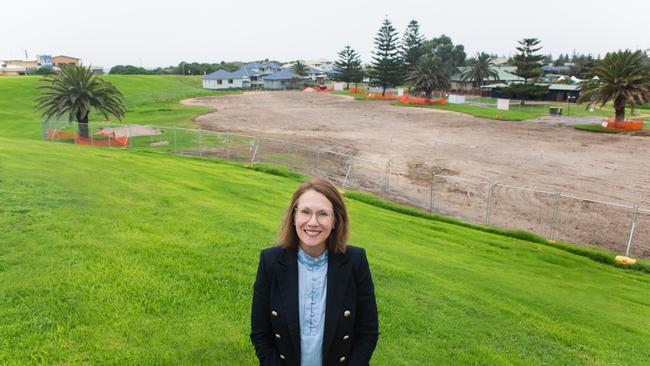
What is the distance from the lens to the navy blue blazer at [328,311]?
10.8 ft

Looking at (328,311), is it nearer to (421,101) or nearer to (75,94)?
(75,94)

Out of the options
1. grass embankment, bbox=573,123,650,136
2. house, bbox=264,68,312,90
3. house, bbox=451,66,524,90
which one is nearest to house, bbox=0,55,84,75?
house, bbox=264,68,312,90

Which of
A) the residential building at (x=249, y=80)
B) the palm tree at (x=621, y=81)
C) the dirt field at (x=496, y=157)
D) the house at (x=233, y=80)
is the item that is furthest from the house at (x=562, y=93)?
the house at (x=233, y=80)

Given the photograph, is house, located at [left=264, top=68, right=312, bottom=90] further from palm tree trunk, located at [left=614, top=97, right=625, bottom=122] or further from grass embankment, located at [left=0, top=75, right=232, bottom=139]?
palm tree trunk, located at [left=614, top=97, right=625, bottom=122]

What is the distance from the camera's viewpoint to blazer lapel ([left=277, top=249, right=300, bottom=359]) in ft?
10.8

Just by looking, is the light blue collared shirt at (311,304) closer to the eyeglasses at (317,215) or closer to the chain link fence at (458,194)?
the eyeglasses at (317,215)

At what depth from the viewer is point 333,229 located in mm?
3420

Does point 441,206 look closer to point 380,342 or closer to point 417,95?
point 380,342

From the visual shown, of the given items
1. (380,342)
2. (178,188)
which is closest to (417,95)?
(178,188)

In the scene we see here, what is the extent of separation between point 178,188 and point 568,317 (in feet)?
31.2

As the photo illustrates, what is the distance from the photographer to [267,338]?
3.47 meters

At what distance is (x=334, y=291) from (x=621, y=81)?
157 ft

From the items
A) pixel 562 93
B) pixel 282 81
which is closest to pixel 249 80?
pixel 282 81

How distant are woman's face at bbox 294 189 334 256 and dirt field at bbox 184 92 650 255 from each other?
1584cm
